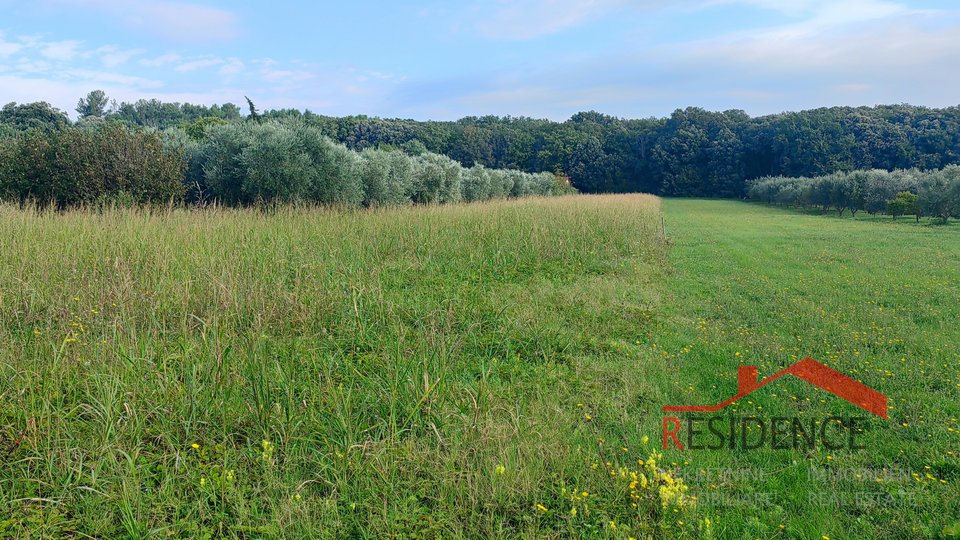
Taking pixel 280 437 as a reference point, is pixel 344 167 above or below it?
above

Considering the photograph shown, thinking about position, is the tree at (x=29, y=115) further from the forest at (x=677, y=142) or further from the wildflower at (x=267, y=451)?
the wildflower at (x=267, y=451)

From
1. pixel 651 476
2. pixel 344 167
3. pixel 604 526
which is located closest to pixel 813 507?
pixel 651 476

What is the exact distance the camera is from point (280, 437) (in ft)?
11.3

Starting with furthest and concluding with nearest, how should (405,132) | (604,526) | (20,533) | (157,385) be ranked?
(405,132)
(157,385)
(604,526)
(20,533)

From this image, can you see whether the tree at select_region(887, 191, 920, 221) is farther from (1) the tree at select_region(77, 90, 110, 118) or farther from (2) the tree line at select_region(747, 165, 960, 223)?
(1) the tree at select_region(77, 90, 110, 118)

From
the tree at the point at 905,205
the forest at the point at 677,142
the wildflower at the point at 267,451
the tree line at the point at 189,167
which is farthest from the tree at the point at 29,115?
the tree at the point at 905,205

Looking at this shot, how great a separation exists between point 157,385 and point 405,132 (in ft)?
230

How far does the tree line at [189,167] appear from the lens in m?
12.9

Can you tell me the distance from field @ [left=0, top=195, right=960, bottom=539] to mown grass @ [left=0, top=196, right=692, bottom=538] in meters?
0.02

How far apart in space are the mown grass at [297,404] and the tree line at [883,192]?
31.7 metres

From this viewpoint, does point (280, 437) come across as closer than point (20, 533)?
No

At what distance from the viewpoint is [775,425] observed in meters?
3.97

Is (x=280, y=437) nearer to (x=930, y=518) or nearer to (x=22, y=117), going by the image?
(x=930, y=518)

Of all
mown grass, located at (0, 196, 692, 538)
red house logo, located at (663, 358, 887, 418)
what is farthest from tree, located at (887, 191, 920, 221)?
red house logo, located at (663, 358, 887, 418)
